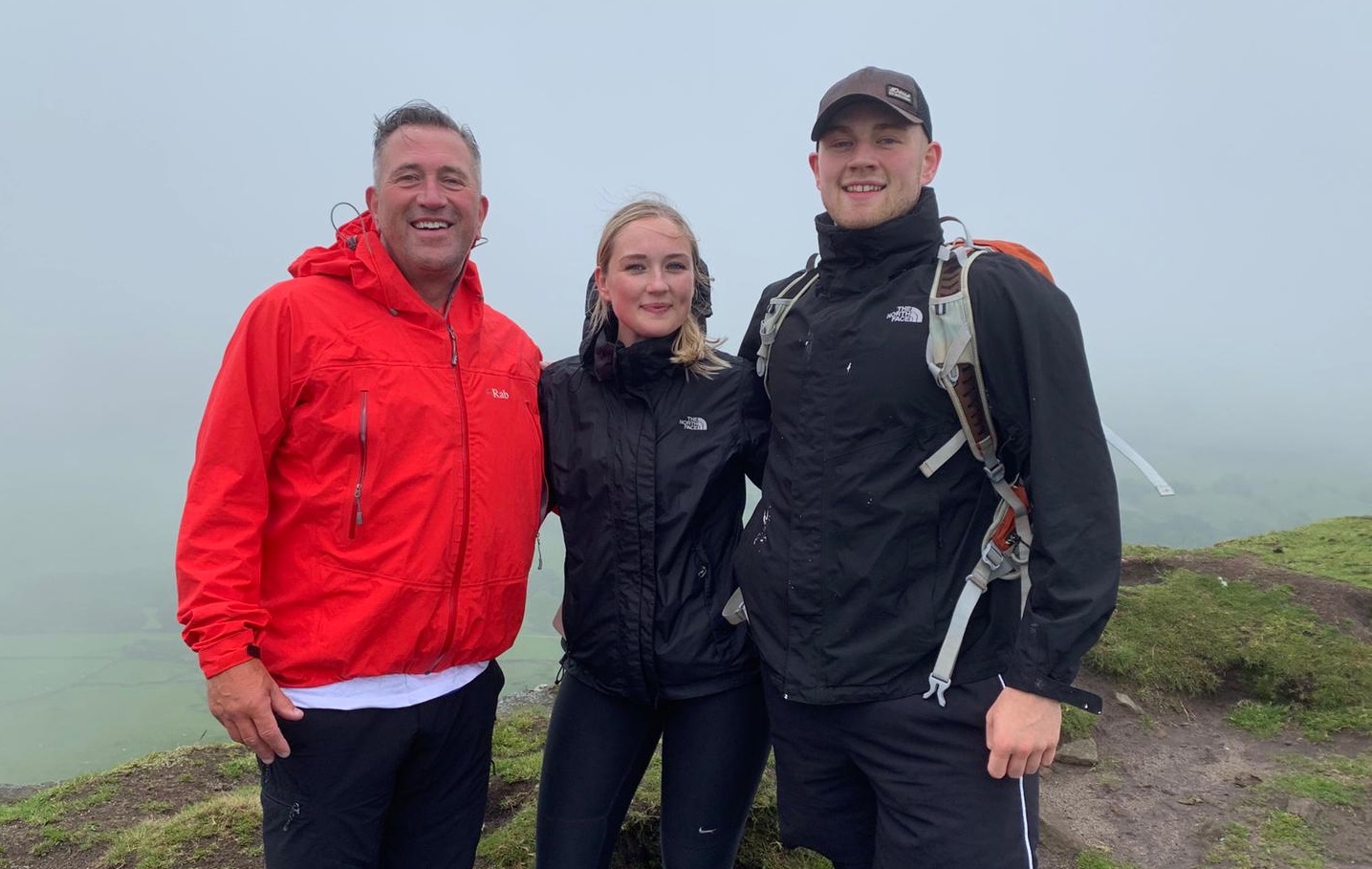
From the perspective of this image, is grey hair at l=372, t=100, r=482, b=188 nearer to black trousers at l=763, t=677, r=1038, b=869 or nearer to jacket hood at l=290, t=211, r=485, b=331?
jacket hood at l=290, t=211, r=485, b=331

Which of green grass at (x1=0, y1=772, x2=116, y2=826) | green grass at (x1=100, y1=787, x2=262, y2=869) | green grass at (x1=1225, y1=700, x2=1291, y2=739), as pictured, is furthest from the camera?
green grass at (x1=1225, y1=700, x2=1291, y2=739)

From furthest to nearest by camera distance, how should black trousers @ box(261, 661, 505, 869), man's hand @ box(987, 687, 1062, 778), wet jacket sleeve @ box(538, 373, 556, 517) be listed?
wet jacket sleeve @ box(538, 373, 556, 517), black trousers @ box(261, 661, 505, 869), man's hand @ box(987, 687, 1062, 778)

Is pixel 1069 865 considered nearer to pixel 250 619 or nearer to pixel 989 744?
pixel 989 744

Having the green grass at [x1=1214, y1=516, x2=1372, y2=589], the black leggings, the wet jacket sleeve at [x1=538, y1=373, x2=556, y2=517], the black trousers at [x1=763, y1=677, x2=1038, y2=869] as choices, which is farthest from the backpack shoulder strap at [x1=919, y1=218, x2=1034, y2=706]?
the green grass at [x1=1214, y1=516, x2=1372, y2=589]

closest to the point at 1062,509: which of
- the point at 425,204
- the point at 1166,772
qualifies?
the point at 425,204

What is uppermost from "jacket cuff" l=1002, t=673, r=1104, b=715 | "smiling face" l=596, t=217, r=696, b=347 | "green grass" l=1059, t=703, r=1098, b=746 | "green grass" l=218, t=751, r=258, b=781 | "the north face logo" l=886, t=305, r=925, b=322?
"smiling face" l=596, t=217, r=696, b=347

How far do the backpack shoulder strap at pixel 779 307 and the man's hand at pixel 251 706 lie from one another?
2.84 m

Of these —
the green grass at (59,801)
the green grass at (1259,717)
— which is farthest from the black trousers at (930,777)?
the green grass at (59,801)

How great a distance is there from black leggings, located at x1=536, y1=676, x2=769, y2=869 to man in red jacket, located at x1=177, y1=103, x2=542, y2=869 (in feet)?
2.30

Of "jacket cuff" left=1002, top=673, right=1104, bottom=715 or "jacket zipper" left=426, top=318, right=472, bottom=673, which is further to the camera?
"jacket zipper" left=426, top=318, right=472, bottom=673

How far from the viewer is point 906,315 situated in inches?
152

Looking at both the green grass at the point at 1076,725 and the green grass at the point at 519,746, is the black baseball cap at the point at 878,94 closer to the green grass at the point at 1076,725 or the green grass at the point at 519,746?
the green grass at the point at 519,746

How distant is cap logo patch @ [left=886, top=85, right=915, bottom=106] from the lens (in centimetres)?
398

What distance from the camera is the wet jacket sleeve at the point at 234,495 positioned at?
3.63m
